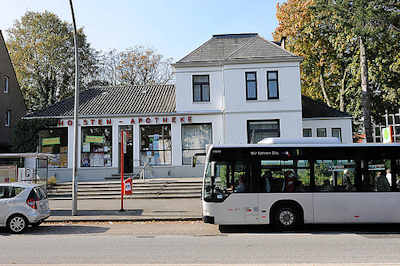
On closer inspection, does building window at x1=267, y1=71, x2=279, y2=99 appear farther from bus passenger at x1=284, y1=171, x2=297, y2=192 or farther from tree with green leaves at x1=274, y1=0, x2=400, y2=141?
bus passenger at x1=284, y1=171, x2=297, y2=192

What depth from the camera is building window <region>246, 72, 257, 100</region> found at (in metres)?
23.9

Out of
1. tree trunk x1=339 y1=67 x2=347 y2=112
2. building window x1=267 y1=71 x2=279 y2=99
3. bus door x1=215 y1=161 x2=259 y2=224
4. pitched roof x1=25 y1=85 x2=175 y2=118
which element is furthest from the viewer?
tree trunk x1=339 y1=67 x2=347 y2=112

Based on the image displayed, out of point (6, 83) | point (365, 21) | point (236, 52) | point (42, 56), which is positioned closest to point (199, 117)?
point (236, 52)

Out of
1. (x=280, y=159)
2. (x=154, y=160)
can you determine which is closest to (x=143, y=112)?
(x=154, y=160)

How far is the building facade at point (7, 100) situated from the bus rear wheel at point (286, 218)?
27.0 meters

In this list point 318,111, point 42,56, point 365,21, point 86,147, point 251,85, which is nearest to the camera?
point 365,21

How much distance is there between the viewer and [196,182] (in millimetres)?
21281

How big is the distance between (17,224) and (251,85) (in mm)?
17400

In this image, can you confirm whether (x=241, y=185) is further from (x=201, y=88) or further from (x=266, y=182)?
(x=201, y=88)

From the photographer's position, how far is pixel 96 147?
25.2 m

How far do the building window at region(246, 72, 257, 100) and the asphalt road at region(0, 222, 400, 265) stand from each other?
13.8m

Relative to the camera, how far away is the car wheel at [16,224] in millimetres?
10641

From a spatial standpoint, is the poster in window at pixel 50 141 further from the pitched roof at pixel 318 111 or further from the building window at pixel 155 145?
the pitched roof at pixel 318 111

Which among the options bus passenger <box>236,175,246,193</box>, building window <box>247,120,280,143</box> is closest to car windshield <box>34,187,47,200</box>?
bus passenger <box>236,175,246,193</box>
